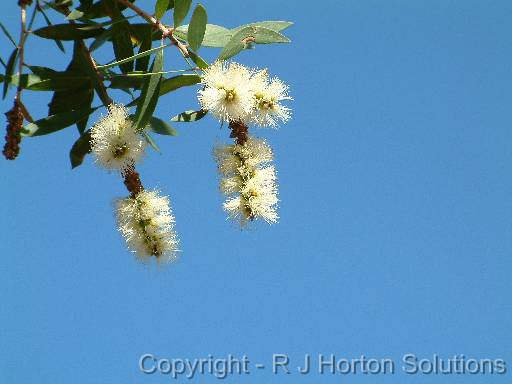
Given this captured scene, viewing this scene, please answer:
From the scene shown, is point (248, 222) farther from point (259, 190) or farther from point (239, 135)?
point (239, 135)

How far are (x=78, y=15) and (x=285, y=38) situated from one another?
0.73 metres

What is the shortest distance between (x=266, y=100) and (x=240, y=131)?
13 centimetres

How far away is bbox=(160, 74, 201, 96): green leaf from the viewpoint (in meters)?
2.61

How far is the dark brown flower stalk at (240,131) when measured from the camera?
8.38 feet

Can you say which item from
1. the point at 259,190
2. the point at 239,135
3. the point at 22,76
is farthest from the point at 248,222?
the point at 22,76

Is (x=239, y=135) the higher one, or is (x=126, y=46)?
(x=126, y=46)

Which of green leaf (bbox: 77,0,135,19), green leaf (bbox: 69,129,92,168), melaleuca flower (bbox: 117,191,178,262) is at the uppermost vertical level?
green leaf (bbox: 77,0,135,19)

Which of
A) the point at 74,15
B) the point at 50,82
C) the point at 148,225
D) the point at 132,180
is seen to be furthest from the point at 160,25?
the point at 148,225

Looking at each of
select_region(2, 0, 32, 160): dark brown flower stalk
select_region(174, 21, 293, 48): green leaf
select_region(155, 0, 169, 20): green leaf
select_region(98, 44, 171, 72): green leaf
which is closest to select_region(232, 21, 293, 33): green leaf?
select_region(174, 21, 293, 48): green leaf

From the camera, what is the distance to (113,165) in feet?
8.23

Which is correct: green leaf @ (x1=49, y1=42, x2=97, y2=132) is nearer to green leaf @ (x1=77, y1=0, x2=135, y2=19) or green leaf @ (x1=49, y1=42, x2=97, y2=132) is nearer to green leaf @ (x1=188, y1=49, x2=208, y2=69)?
green leaf @ (x1=77, y1=0, x2=135, y2=19)

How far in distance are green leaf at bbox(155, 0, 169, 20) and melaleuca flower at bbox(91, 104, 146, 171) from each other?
38 centimetres

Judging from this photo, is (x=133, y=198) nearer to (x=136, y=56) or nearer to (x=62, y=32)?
(x=136, y=56)

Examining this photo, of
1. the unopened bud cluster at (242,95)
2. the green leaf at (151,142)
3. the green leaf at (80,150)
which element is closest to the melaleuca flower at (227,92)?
the unopened bud cluster at (242,95)
